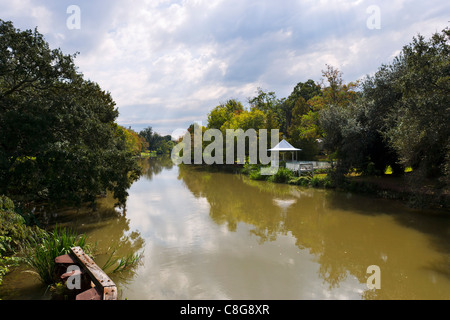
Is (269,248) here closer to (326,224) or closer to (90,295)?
(326,224)

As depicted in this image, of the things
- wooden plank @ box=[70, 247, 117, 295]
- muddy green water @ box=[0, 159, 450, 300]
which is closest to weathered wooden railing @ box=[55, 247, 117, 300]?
wooden plank @ box=[70, 247, 117, 295]

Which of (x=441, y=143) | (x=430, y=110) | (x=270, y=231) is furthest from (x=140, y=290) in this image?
(x=441, y=143)

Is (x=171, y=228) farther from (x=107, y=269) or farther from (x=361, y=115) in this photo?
(x=361, y=115)

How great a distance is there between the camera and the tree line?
30.0 ft

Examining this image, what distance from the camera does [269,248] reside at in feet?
26.6

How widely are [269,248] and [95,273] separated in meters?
5.07

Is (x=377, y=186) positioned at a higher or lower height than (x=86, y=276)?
higher

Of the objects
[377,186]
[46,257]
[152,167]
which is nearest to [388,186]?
[377,186]

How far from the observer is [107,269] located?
648 centimetres

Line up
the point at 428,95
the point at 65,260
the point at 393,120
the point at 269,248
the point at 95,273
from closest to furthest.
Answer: the point at 95,273
the point at 65,260
the point at 269,248
the point at 428,95
the point at 393,120

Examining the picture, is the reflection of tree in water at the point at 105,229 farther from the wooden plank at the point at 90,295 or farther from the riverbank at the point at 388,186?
the riverbank at the point at 388,186

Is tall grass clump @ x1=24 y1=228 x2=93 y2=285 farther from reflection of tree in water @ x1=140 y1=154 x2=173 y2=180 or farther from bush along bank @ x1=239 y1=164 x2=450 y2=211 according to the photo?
reflection of tree in water @ x1=140 y1=154 x2=173 y2=180
